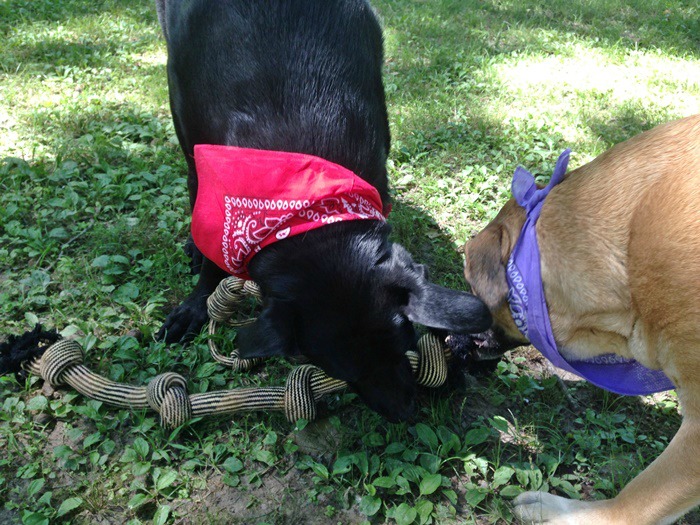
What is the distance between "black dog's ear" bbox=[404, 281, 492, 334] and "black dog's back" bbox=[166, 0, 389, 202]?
0.68 meters

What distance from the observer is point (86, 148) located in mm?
4508

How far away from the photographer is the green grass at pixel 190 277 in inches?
99.4

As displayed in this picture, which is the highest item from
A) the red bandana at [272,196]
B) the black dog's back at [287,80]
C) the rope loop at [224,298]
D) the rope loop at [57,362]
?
the black dog's back at [287,80]

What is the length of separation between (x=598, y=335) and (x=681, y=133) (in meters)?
0.87

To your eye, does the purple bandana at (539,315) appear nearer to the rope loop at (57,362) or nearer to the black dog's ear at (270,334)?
the black dog's ear at (270,334)

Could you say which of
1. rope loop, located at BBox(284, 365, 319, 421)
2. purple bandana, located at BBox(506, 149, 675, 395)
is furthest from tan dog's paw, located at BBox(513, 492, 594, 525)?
rope loop, located at BBox(284, 365, 319, 421)

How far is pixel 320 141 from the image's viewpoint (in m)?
2.64

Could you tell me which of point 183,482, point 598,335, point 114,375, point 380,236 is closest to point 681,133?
point 598,335

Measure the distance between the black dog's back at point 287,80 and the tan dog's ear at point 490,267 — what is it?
61cm

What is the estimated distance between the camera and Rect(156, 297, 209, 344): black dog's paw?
128 inches

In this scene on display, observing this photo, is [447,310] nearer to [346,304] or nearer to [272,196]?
[346,304]

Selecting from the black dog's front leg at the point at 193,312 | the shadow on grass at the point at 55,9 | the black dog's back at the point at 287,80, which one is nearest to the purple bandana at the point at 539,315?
the black dog's back at the point at 287,80

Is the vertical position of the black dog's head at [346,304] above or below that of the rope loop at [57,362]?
above

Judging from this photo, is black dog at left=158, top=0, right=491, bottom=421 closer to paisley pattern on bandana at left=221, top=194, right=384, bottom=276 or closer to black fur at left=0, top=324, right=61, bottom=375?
paisley pattern on bandana at left=221, top=194, right=384, bottom=276
